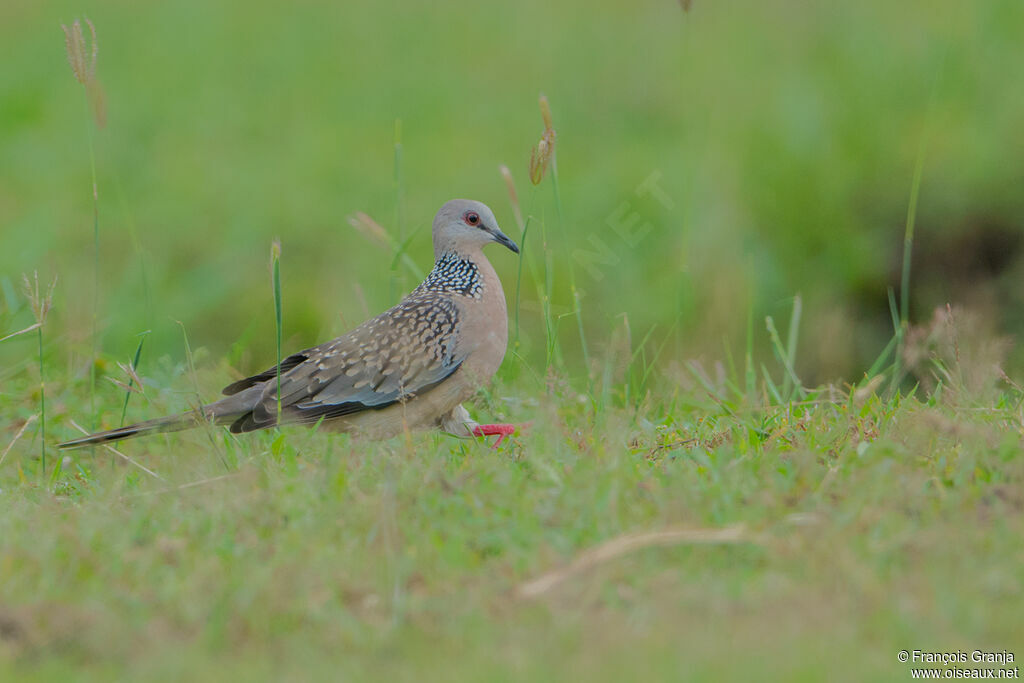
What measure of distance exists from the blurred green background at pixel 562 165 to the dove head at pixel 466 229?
3.76ft

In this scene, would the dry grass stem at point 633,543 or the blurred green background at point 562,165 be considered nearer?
the dry grass stem at point 633,543

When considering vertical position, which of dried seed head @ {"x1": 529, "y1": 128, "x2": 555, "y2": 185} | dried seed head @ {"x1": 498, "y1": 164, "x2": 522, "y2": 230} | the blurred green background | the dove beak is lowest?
the blurred green background

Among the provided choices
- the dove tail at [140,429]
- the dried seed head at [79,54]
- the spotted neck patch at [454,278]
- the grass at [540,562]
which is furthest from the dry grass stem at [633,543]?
the dried seed head at [79,54]

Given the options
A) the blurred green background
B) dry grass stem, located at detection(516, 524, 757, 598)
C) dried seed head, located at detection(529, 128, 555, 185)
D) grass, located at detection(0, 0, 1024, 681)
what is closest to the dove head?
grass, located at detection(0, 0, 1024, 681)

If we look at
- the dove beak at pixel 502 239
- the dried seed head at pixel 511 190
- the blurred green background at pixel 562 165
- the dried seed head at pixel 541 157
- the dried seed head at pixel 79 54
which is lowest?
the blurred green background at pixel 562 165

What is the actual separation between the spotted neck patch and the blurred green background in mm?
1170

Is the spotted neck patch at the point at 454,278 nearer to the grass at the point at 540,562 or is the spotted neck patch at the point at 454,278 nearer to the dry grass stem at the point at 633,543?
the grass at the point at 540,562

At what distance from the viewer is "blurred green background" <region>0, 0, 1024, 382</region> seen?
857 cm

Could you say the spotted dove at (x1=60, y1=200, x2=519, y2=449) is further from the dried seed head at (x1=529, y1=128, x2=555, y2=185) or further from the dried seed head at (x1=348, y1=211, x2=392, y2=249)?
the dried seed head at (x1=529, y1=128, x2=555, y2=185)

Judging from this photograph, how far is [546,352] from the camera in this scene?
23.5 ft

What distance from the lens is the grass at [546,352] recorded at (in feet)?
10.8

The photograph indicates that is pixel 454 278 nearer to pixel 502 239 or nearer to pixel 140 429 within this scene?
pixel 502 239

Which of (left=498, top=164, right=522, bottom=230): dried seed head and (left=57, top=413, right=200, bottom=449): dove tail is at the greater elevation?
(left=498, top=164, right=522, bottom=230): dried seed head

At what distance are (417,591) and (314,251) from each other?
5.83 metres
